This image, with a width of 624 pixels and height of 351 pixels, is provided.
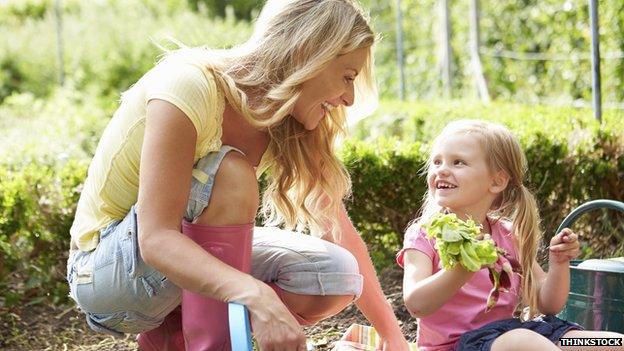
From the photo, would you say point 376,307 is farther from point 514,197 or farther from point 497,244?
point 514,197

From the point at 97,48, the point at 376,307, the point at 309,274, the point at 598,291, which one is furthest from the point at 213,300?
the point at 97,48

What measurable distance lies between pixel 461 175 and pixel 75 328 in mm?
1964

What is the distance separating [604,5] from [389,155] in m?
3.88

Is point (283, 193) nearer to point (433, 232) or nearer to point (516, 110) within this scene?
point (433, 232)

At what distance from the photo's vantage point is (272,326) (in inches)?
96.3

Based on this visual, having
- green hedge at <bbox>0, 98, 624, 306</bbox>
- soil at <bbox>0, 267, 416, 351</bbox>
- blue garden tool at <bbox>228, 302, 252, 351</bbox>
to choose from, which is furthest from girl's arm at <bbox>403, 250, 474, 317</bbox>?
green hedge at <bbox>0, 98, 624, 306</bbox>

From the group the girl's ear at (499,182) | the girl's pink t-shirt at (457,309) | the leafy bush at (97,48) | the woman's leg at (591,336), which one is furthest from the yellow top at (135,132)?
the leafy bush at (97,48)

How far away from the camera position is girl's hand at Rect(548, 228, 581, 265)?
9.76 feet

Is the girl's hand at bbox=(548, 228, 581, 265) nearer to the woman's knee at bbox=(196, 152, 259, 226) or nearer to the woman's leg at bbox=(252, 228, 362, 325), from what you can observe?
the woman's leg at bbox=(252, 228, 362, 325)

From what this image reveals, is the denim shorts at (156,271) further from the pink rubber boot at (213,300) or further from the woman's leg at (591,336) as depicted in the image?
the woman's leg at (591,336)

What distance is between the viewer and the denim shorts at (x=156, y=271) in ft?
9.40

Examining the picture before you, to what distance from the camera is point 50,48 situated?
15.3 metres

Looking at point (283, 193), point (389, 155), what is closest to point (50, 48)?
point (389, 155)

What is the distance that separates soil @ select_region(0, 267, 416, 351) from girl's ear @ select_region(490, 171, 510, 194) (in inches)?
36.9
